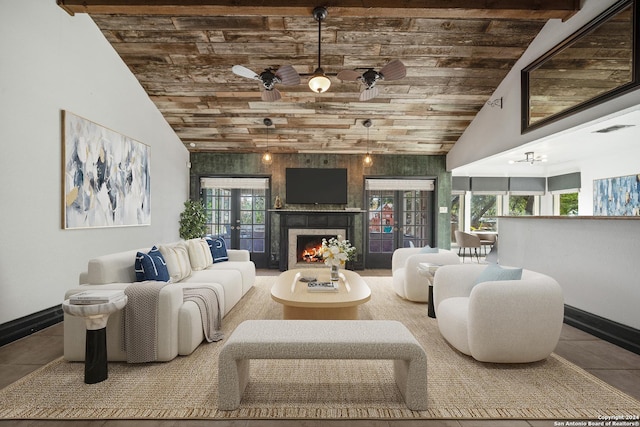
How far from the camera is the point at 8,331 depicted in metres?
2.94

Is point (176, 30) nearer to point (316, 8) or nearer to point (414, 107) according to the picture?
point (316, 8)

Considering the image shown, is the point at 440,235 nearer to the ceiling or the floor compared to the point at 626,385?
nearer to the ceiling

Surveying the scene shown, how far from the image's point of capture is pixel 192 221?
259 inches

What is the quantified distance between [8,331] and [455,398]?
12.2ft

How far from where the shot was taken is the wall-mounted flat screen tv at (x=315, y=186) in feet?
22.8

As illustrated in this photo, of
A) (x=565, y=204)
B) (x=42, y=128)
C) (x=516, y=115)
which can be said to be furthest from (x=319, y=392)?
(x=565, y=204)

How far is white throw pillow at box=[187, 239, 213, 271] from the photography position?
4.16m

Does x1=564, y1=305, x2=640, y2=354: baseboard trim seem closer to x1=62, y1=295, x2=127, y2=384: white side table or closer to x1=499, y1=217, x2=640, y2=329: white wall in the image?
x1=499, y1=217, x2=640, y2=329: white wall

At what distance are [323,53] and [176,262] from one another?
3156 millimetres

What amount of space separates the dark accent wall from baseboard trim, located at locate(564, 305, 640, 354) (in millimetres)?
3532

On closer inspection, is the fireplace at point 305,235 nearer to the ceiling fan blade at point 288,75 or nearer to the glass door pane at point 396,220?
the glass door pane at point 396,220

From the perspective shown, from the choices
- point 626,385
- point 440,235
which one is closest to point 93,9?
point 626,385

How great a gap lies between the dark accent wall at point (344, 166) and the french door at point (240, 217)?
24cm

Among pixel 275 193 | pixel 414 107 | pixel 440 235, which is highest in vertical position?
pixel 414 107
